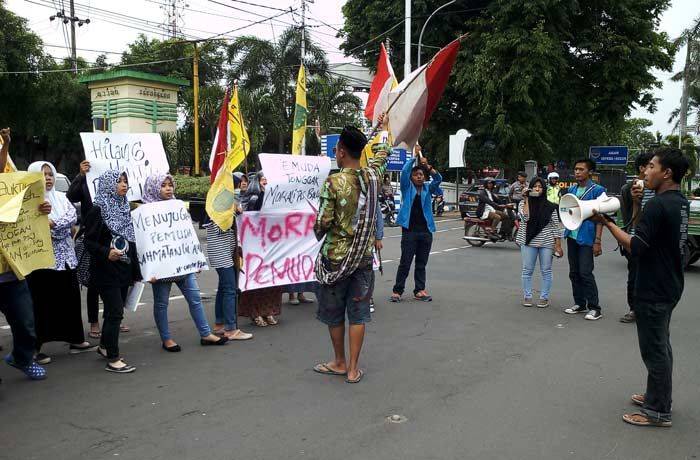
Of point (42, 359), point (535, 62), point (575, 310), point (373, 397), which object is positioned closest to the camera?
point (373, 397)

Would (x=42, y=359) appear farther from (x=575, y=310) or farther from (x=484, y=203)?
(x=484, y=203)

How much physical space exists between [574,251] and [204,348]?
4303mm

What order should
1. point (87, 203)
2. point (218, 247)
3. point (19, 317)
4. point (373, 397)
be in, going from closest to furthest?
point (373, 397), point (19, 317), point (218, 247), point (87, 203)

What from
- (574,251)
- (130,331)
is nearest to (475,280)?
(574,251)

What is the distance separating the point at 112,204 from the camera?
5.17 metres

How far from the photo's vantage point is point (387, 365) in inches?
208

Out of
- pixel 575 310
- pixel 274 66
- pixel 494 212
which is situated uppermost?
pixel 274 66

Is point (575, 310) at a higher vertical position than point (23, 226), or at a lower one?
lower

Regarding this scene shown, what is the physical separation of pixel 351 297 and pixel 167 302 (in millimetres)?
1814

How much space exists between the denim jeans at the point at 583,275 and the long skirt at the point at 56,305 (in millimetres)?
5319

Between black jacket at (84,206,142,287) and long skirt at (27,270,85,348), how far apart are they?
0.51 m

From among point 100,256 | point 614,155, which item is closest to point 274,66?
point 614,155

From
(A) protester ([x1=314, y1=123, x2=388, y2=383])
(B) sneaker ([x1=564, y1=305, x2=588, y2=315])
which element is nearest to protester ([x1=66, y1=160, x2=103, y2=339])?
(A) protester ([x1=314, y1=123, x2=388, y2=383])

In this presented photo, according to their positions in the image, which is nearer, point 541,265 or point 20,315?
point 20,315
